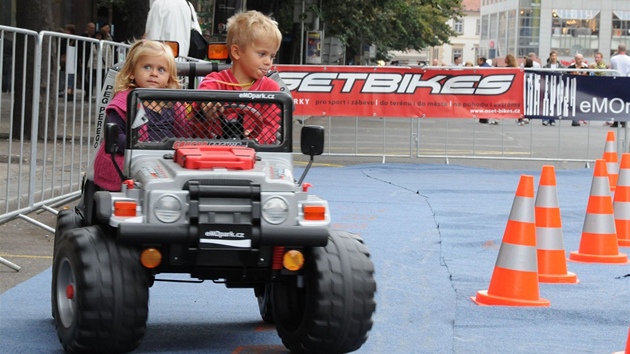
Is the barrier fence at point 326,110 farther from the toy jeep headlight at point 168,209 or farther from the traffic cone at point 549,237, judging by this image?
the traffic cone at point 549,237

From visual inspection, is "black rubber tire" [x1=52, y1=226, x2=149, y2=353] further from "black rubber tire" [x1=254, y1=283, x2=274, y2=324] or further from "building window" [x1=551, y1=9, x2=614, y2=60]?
"building window" [x1=551, y1=9, x2=614, y2=60]

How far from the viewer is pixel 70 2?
39.3 meters

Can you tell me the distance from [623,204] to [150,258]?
5.51 meters

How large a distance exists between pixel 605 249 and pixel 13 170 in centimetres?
445

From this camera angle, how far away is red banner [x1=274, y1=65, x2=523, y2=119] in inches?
675

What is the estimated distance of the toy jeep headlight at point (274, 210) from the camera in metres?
5.13

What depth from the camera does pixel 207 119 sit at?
18.8 feet

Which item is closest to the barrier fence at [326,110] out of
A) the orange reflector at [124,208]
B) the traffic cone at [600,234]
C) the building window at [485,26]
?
the orange reflector at [124,208]

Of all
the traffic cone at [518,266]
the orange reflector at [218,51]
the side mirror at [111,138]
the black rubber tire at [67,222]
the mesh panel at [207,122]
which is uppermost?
the orange reflector at [218,51]

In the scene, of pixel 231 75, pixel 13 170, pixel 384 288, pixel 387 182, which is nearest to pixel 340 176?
pixel 387 182

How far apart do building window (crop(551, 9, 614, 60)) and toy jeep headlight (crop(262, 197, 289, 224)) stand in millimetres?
110739

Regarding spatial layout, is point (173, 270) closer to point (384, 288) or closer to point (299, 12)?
point (384, 288)

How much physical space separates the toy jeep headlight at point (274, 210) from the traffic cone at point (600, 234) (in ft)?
13.4

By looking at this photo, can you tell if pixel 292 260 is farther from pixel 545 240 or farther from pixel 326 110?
pixel 326 110
